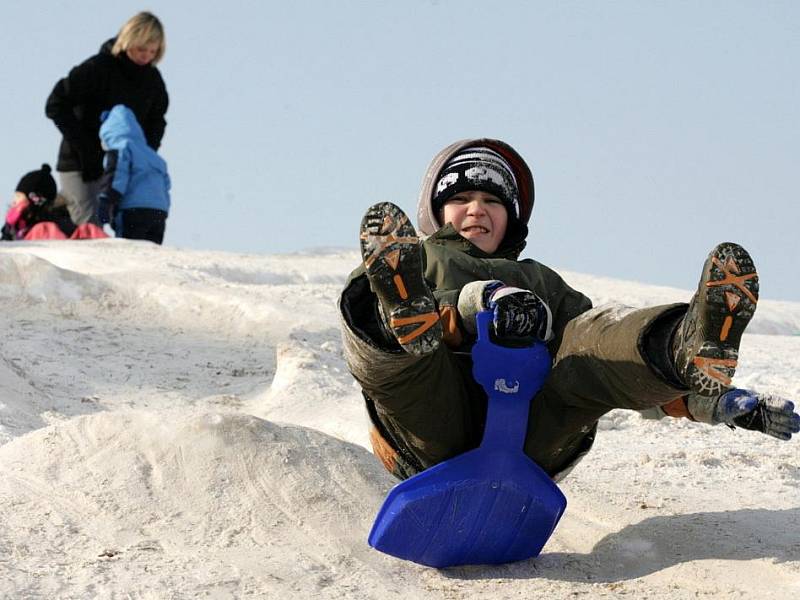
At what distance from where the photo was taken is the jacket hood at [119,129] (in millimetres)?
8516

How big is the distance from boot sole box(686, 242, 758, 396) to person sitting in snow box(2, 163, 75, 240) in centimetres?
757

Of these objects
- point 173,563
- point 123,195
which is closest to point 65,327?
point 123,195

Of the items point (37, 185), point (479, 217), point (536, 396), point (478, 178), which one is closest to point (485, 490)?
point (536, 396)

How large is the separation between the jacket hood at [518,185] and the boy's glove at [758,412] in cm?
109

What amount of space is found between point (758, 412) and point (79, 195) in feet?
23.4

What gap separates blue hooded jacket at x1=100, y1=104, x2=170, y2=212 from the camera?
8531mm

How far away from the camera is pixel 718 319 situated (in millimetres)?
2455

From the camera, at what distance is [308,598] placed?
262 cm

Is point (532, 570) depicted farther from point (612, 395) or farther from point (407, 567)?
point (612, 395)

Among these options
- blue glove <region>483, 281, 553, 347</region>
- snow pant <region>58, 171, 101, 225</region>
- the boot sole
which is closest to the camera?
the boot sole

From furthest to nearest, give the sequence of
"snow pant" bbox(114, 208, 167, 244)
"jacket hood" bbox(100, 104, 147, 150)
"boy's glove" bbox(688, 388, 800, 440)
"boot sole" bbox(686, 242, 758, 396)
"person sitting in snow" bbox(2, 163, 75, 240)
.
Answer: "person sitting in snow" bbox(2, 163, 75, 240) < "snow pant" bbox(114, 208, 167, 244) < "jacket hood" bbox(100, 104, 147, 150) < "boy's glove" bbox(688, 388, 800, 440) < "boot sole" bbox(686, 242, 758, 396)

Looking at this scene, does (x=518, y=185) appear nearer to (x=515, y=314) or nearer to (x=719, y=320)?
(x=515, y=314)

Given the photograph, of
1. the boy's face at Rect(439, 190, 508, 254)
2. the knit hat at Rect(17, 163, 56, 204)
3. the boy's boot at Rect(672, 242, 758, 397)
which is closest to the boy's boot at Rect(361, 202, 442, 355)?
the boy's boot at Rect(672, 242, 758, 397)

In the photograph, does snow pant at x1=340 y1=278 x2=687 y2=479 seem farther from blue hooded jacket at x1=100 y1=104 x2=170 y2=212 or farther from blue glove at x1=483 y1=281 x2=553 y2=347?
blue hooded jacket at x1=100 y1=104 x2=170 y2=212
